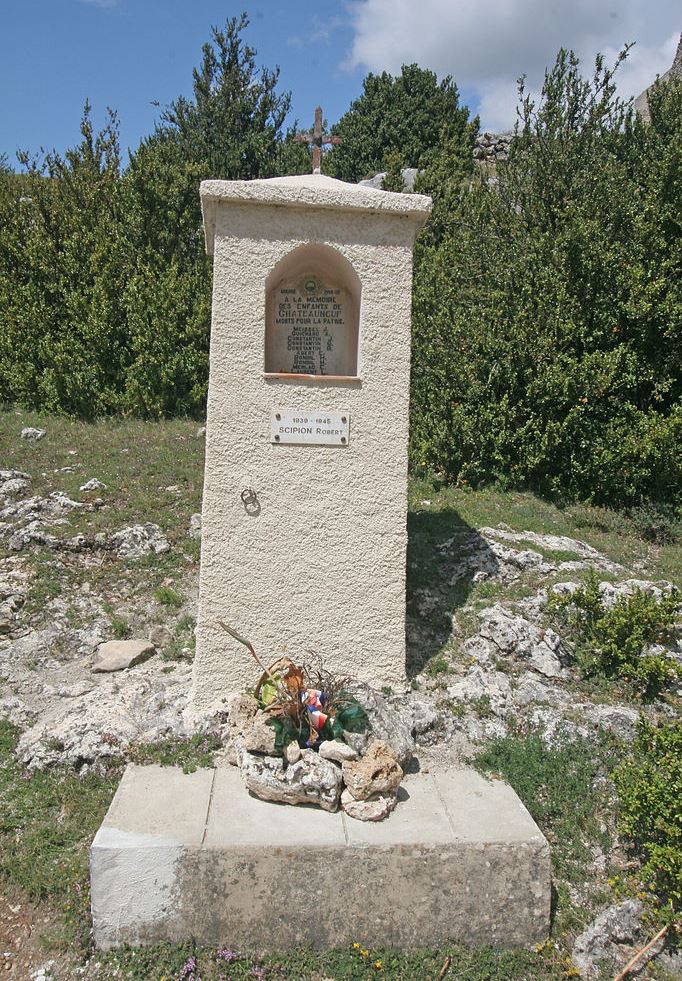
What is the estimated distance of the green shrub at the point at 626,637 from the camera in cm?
448

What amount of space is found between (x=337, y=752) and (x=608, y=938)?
1432 mm

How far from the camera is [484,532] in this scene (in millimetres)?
6453

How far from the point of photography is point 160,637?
5.23 m

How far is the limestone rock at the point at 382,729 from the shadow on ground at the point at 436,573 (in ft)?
2.15

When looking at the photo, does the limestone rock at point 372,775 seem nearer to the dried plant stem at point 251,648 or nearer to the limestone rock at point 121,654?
the dried plant stem at point 251,648

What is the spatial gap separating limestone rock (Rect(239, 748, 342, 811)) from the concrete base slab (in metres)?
0.15

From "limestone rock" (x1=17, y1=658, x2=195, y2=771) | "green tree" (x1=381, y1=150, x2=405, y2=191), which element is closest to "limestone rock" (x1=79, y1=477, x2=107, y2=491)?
"limestone rock" (x1=17, y1=658, x2=195, y2=771)

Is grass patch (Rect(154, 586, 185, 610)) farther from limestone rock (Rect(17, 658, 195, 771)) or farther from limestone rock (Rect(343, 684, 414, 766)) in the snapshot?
limestone rock (Rect(343, 684, 414, 766))

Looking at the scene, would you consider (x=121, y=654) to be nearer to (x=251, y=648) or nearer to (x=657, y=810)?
(x=251, y=648)

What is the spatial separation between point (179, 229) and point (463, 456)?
6210 millimetres

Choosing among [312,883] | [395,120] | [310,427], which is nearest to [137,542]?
[310,427]

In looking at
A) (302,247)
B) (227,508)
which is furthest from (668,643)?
(302,247)

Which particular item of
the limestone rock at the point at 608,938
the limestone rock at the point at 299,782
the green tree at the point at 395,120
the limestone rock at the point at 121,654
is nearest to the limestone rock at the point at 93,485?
the limestone rock at the point at 121,654

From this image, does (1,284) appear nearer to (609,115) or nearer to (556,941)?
(609,115)
